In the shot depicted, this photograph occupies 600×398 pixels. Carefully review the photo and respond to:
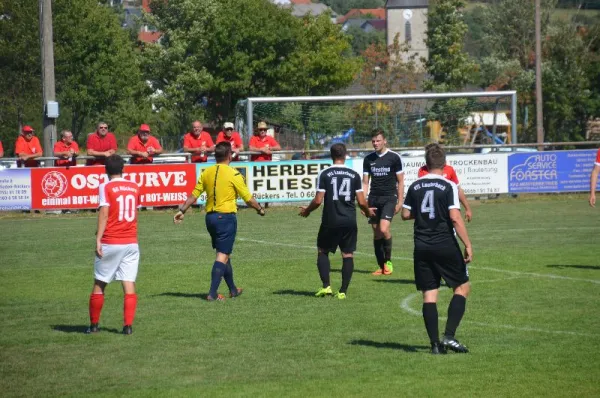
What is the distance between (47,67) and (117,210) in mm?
21062

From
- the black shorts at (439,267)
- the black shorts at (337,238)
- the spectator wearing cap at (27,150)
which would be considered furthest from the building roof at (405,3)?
the black shorts at (439,267)

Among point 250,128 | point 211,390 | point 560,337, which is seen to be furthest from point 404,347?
point 250,128

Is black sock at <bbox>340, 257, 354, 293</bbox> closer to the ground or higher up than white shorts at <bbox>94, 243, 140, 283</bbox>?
closer to the ground

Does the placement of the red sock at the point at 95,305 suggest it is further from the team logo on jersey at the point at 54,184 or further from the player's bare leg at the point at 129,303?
the team logo on jersey at the point at 54,184

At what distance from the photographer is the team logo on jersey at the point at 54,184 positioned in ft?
89.0

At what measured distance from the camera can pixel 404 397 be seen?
8.48 metres

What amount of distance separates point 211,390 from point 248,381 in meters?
0.44

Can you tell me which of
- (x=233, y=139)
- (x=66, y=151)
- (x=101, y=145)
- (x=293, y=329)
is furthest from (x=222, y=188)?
(x=66, y=151)

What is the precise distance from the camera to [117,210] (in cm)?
1109

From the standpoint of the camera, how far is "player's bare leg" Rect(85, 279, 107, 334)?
11.2 meters

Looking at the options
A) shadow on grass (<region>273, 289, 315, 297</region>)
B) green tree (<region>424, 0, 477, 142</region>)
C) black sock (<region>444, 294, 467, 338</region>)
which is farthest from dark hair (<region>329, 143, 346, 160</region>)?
green tree (<region>424, 0, 477, 142</region>)

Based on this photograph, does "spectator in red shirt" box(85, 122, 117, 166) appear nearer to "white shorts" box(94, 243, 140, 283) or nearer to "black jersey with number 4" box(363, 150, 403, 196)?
"black jersey with number 4" box(363, 150, 403, 196)

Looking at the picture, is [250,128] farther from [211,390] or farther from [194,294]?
[211,390]

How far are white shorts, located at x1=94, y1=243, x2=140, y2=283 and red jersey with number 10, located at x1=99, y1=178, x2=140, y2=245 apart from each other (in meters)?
0.07
